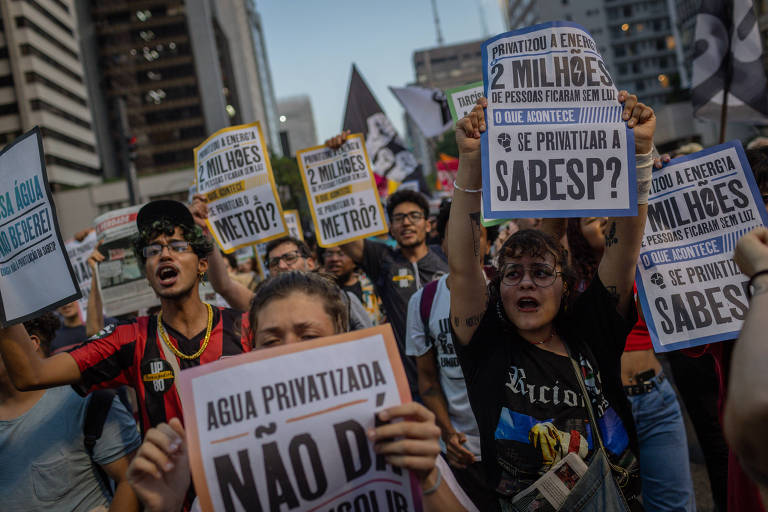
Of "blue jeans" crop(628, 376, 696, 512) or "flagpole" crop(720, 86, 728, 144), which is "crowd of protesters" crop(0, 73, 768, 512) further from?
"flagpole" crop(720, 86, 728, 144)

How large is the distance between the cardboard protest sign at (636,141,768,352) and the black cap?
2398mm

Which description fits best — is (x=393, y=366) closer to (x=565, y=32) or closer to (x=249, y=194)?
(x=565, y=32)

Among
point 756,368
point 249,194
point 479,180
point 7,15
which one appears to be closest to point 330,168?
point 249,194

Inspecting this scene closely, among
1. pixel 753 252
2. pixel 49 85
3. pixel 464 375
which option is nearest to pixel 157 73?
pixel 49 85

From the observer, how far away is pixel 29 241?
2643mm

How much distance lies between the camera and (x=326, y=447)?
1.56 meters

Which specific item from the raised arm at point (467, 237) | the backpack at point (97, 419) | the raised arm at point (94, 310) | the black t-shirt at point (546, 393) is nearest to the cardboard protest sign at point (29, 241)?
the backpack at point (97, 419)

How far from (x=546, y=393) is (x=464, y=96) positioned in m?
3.20

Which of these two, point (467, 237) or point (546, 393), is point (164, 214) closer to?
point (467, 237)

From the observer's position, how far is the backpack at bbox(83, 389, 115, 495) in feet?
8.80

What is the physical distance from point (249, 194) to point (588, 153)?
131 inches

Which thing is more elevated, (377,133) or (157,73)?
(157,73)

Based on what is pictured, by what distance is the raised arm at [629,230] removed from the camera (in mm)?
2418

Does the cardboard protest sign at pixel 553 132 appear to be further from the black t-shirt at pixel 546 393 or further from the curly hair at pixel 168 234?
the curly hair at pixel 168 234
